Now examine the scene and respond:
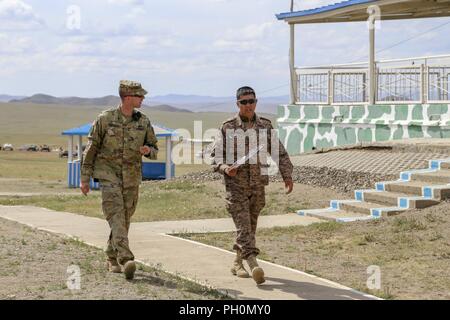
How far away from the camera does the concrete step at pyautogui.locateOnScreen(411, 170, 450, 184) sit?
1458cm

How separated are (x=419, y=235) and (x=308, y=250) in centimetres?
140

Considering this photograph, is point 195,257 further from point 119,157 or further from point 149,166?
point 149,166

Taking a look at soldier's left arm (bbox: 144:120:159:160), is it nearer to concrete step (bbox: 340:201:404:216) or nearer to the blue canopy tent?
concrete step (bbox: 340:201:404:216)

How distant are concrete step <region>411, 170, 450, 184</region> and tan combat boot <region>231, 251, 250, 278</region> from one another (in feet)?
18.4

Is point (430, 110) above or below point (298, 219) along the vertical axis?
A: above

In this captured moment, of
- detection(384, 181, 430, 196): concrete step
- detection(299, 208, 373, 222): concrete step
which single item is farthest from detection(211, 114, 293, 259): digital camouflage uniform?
detection(384, 181, 430, 196): concrete step

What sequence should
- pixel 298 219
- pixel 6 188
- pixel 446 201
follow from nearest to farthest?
pixel 446 201
pixel 298 219
pixel 6 188

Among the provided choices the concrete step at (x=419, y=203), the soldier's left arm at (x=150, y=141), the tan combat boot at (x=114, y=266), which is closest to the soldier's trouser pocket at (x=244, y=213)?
the soldier's left arm at (x=150, y=141)

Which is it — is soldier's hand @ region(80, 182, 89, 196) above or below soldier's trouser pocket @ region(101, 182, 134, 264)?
above

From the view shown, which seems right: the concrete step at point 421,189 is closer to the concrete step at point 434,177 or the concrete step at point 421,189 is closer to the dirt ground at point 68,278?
the concrete step at point 434,177

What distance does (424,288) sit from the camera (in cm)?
950

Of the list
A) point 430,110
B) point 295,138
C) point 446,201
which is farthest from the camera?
point 295,138

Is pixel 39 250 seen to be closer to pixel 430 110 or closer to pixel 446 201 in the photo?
pixel 446 201

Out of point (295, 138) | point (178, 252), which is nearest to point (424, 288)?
point (178, 252)
